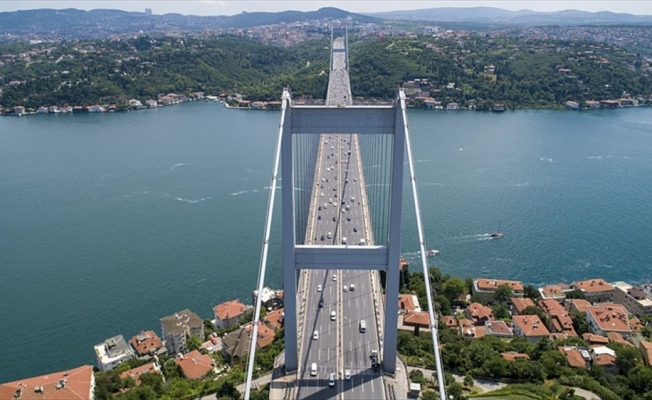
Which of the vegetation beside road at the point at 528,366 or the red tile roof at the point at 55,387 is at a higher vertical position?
the vegetation beside road at the point at 528,366

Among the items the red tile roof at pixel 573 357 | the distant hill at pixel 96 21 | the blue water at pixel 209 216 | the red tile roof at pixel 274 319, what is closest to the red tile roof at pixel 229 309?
the blue water at pixel 209 216

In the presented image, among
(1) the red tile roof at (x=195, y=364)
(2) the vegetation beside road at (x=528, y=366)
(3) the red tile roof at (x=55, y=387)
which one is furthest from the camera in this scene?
(1) the red tile roof at (x=195, y=364)

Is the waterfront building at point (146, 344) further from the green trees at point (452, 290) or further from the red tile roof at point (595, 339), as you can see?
the red tile roof at point (595, 339)

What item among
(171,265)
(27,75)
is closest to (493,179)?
(171,265)

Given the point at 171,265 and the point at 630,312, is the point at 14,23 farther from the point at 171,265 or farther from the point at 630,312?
the point at 630,312

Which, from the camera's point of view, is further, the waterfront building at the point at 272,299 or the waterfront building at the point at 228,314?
the waterfront building at the point at 272,299

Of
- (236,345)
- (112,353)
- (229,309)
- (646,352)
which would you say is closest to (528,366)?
(646,352)

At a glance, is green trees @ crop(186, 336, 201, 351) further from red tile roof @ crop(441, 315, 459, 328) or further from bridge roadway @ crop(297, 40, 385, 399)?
red tile roof @ crop(441, 315, 459, 328)

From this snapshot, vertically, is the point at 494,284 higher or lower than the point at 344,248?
lower

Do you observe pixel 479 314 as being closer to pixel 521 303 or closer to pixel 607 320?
pixel 521 303
